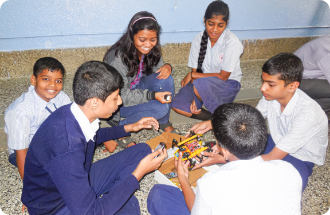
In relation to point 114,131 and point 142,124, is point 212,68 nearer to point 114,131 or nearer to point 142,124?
point 142,124

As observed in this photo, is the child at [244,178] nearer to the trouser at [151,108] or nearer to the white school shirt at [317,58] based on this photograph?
the trouser at [151,108]

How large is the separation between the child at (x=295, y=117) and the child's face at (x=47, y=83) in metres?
1.61

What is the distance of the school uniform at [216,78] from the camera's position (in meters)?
2.27

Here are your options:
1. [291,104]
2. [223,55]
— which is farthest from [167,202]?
[223,55]

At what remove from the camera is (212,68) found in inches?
100

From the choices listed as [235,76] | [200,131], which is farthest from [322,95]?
[200,131]

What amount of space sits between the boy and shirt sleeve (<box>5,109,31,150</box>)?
127 cm

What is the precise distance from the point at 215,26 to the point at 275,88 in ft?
3.03

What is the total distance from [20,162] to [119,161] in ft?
2.26

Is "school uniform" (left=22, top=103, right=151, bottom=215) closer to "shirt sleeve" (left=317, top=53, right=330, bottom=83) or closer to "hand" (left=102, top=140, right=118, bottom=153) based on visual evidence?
"hand" (left=102, top=140, right=118, bottom=153)

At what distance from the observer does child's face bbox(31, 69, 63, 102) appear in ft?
5.24

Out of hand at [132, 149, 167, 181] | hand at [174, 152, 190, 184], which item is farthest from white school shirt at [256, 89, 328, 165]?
hand at [132, 149, 167, 181]

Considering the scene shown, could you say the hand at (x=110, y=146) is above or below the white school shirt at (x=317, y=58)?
below

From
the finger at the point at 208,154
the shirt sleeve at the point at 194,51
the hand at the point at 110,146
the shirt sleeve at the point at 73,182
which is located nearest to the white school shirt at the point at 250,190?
the shirt sleeve at the point at 73,182
